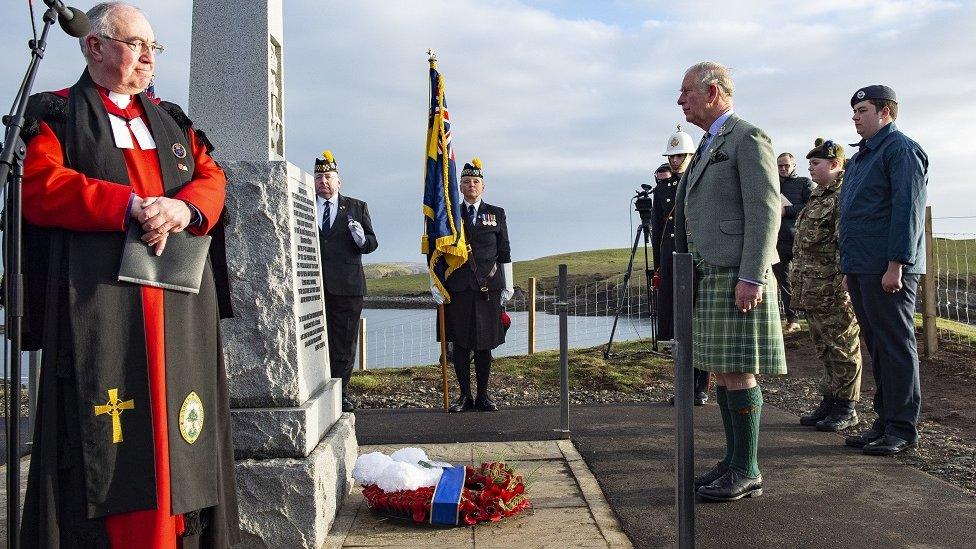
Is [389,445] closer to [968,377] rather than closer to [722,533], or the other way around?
[722,533]

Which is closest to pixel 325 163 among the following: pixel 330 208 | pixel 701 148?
pixel 330 208

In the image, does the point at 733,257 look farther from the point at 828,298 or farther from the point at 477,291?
the point at 477,291

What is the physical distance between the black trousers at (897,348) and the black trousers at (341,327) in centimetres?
406

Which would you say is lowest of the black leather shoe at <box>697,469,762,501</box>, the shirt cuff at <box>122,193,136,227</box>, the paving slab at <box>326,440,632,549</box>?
the paving slab at <box>326,440,632,549</box>

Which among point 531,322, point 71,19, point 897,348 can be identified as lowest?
point 531,322

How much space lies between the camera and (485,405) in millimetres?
6836

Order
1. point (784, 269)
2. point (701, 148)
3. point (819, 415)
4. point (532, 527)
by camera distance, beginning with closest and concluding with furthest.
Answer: point (532, 527)
point (701, 148)
point (819, 415)
point (784, 269)

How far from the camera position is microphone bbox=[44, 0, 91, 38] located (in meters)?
2.11

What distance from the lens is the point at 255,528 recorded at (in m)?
3.25

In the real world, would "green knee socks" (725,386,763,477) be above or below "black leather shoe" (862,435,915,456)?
above

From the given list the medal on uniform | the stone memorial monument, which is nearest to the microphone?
the stone memorial monument

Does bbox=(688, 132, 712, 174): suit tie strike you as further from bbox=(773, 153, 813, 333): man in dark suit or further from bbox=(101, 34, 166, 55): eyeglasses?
bbox=(773, 153, 813, 333): man in dark suit

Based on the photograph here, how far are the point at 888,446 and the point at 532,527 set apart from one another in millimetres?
2510

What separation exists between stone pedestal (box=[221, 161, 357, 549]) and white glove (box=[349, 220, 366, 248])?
3.42 metres
